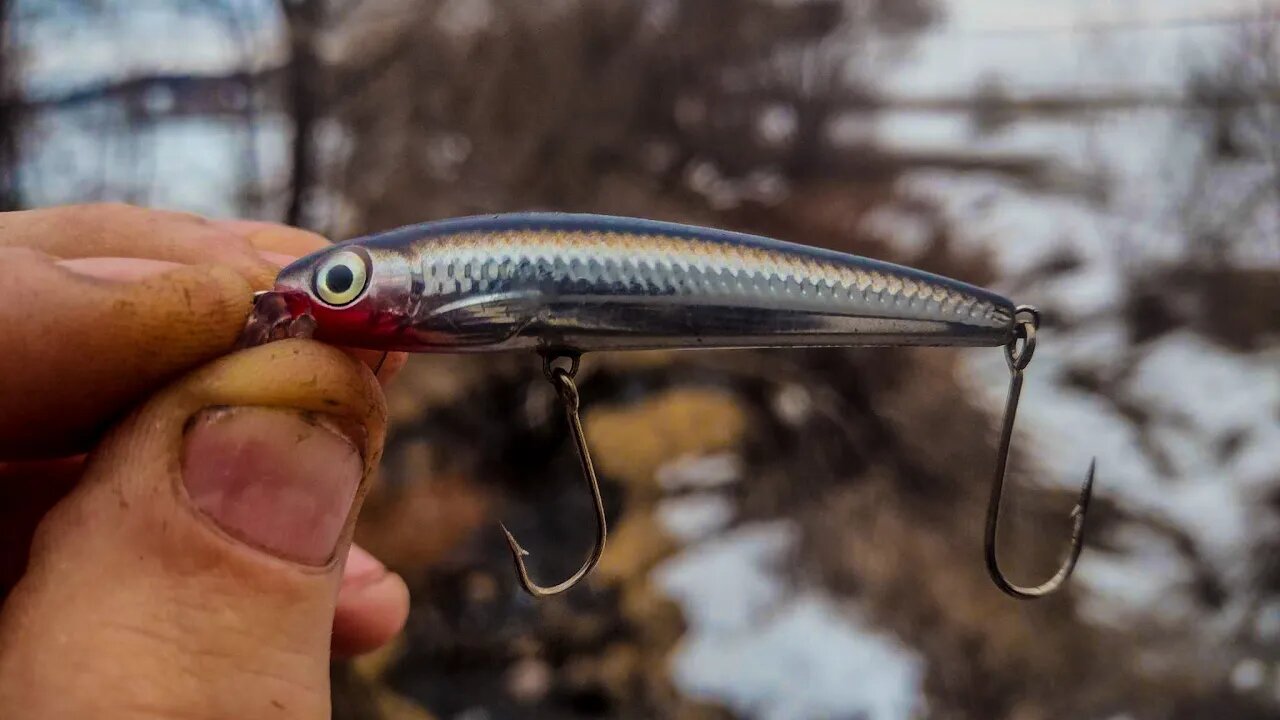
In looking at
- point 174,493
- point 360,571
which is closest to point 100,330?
point 174,493

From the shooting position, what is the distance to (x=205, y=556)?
0.67m

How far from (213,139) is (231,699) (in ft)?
9.56

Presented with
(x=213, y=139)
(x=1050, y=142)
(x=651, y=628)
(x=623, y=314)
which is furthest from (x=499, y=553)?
(x=1050, y=142)

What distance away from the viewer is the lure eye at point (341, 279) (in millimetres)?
745

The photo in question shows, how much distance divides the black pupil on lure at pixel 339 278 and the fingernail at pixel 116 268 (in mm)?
137

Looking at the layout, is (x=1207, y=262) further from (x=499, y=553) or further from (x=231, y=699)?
(x=231, y=699)

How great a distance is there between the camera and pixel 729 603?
9.63 feet

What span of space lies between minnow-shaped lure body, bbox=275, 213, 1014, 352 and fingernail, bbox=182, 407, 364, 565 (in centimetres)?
12

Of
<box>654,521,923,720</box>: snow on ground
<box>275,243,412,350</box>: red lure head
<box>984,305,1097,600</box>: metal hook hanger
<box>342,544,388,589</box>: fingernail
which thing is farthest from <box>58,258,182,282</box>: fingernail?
<box>654,521,923,720</box>: snow on ground

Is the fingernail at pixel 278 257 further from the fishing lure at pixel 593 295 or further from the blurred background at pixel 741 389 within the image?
the blurred background at pixel 741 389

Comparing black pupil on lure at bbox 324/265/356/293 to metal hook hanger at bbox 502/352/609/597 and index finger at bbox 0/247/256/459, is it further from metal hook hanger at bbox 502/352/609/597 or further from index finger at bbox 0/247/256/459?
metal hook hanger at bbox 502/352/609/597

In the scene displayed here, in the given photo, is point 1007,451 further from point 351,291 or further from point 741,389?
point 741,389

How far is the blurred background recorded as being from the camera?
8.78ft

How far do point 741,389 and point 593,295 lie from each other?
246 centimetres
